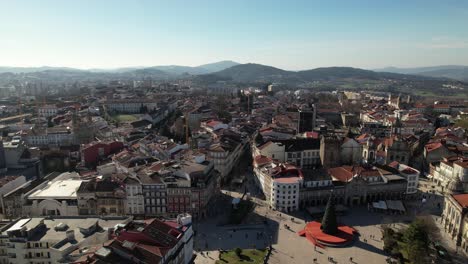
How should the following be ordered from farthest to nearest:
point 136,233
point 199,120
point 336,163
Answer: point 199,120, point 336,163, point 136,233

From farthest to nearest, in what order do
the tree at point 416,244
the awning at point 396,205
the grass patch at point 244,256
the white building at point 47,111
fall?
the white building at point 47,111, the awning at point 396,205, the grass patch at point 244,256, the tree at point 416,244

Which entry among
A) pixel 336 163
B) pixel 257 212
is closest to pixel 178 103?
pixel 336 163

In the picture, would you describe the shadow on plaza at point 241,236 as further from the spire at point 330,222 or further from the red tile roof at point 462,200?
the red tile roof at point 462,200

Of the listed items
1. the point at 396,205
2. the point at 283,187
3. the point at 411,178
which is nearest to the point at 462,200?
the point at 396,205

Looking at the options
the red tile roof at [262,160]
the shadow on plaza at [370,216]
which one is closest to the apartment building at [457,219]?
the shadow on plaza at [370,216]

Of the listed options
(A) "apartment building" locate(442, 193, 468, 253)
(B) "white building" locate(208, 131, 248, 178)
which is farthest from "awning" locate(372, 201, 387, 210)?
(B) "white building" locate(208, 131, 248, 178)

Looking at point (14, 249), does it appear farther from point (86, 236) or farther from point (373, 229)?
point (373, 229)

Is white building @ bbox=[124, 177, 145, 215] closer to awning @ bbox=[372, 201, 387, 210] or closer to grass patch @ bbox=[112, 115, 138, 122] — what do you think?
awning @ bbox=[372, 201, 387, 210]
